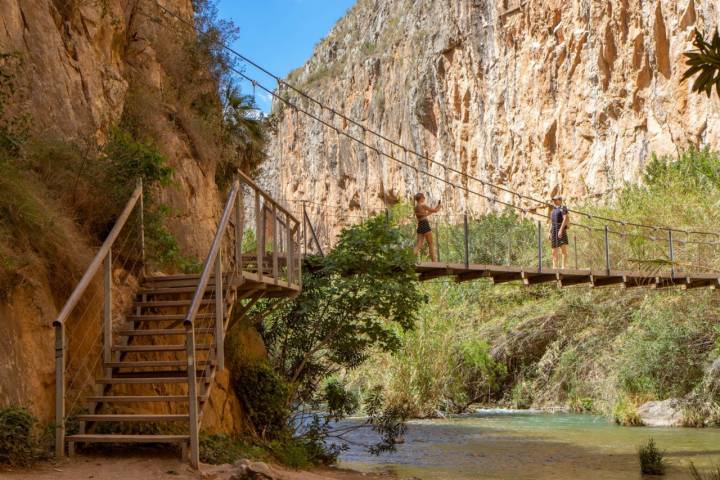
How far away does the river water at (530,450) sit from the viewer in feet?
33.1

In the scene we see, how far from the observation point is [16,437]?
16.6ft

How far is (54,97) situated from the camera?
7.87 metres

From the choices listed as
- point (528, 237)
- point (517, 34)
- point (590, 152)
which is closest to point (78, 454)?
point (528, 237)

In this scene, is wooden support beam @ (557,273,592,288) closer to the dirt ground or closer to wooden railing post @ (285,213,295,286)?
wooden railing post @ (285,213,295,286)

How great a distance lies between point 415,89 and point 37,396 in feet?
128

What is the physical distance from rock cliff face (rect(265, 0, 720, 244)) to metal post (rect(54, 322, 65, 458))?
1362cm

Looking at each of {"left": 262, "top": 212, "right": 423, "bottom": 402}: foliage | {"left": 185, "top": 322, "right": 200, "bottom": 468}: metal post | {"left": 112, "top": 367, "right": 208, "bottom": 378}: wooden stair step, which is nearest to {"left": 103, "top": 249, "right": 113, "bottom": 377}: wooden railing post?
{"left": 112, "top": 367, "right": 208, "bottom": 378}: wooden stair step

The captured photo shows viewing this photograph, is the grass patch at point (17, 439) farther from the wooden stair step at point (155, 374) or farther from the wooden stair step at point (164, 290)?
the wooden stair step at point (164, 290)

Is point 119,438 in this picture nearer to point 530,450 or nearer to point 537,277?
point 530,450

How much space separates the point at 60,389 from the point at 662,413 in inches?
494

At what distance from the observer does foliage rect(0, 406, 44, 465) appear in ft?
16.4

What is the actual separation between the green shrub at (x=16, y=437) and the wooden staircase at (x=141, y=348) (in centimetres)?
31

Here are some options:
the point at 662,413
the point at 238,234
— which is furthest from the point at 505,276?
the point at 238,234

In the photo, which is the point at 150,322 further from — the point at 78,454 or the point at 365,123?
the point at 365,123
